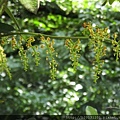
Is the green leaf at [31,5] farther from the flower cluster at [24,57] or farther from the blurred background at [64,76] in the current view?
the blurred background at [64,76]

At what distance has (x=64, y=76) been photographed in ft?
6.10

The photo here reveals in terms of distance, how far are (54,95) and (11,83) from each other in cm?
24

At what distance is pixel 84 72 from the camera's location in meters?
1.68

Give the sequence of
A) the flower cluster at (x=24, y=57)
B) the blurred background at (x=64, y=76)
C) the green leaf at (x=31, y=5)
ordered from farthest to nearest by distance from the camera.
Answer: the blurred background at (x=64, y=76) < the flower cluster at (x=24, y=57) < the green leaf at (x=31, y=5)

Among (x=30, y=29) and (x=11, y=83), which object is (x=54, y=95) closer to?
(x=11, y=83)

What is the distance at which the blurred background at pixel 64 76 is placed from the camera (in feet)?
5.10

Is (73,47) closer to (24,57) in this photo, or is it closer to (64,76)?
(24,57)

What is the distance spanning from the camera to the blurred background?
1.55 metres

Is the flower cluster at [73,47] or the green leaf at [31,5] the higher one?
the green leaf at [31,5]

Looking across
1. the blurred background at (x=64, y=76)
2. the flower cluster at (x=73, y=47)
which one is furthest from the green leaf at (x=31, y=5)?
the blurred background at (x=64, y=76)

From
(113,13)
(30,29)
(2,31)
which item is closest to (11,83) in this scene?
(30,29)

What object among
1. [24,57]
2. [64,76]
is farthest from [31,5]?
[64,76]

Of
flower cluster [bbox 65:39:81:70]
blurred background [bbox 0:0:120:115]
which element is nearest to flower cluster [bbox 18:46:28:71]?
flower cluster [bbox 65:39:81:70]

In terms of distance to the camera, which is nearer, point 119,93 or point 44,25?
point 119,93
